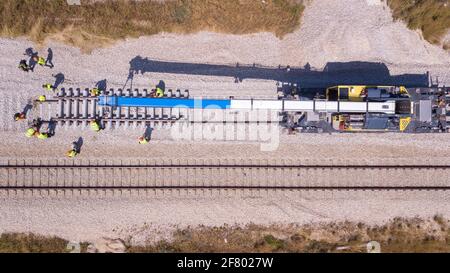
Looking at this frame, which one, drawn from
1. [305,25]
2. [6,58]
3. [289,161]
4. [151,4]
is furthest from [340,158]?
[6,58]

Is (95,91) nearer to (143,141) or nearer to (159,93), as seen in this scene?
(159,93)

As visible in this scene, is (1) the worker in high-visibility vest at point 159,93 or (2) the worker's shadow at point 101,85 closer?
(1) the worker in high-visibility vest at point 159,93

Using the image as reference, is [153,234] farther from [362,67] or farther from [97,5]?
[362,67]

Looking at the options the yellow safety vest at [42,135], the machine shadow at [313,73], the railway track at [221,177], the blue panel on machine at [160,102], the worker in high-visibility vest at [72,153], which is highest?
the machine shadow at [313,73]

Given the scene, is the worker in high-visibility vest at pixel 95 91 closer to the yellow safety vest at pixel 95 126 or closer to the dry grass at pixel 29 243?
the yellow safety vest at pixel 95 126

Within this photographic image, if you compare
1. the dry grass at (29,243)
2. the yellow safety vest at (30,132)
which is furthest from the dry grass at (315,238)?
the yellow safety vest at (30,132)
